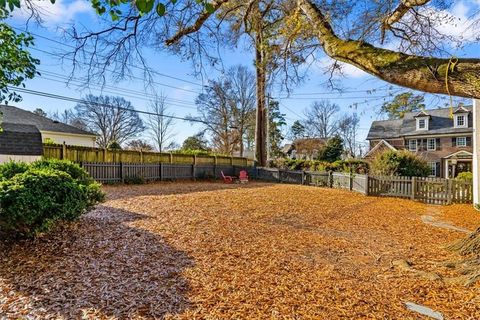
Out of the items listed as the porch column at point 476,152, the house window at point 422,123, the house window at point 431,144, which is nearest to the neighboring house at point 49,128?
the porch column at point 476,152

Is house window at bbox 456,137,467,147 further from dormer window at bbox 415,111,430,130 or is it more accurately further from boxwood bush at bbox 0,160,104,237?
boxwood bush at bbox 0,160,104,237

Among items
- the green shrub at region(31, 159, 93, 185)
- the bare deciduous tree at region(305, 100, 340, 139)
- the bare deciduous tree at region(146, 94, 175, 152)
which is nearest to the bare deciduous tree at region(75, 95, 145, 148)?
the bare deciduous tree at region(146, 94, 175, 152)

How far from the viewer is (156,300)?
2.60 metres

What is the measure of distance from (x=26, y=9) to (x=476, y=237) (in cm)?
727

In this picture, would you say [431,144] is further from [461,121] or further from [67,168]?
[67,168]

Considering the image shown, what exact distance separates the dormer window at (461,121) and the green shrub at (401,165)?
17.1 metres

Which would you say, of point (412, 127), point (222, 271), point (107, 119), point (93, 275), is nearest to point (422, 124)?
point (412, 127)

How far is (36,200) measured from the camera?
12.0ft

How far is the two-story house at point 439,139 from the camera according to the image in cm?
2502

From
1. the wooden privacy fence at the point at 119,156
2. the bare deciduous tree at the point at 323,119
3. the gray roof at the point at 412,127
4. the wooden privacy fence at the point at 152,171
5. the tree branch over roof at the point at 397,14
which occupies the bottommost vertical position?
the wooden privacy fence at the point at 152,171

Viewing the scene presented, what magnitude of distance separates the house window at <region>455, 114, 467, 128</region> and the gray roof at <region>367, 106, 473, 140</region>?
0.34 meters

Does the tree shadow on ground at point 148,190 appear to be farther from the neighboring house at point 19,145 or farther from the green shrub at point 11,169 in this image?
the green shrub at point 11,169

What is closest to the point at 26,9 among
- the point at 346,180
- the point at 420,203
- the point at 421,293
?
the point at 421,293

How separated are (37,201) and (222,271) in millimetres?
2644
